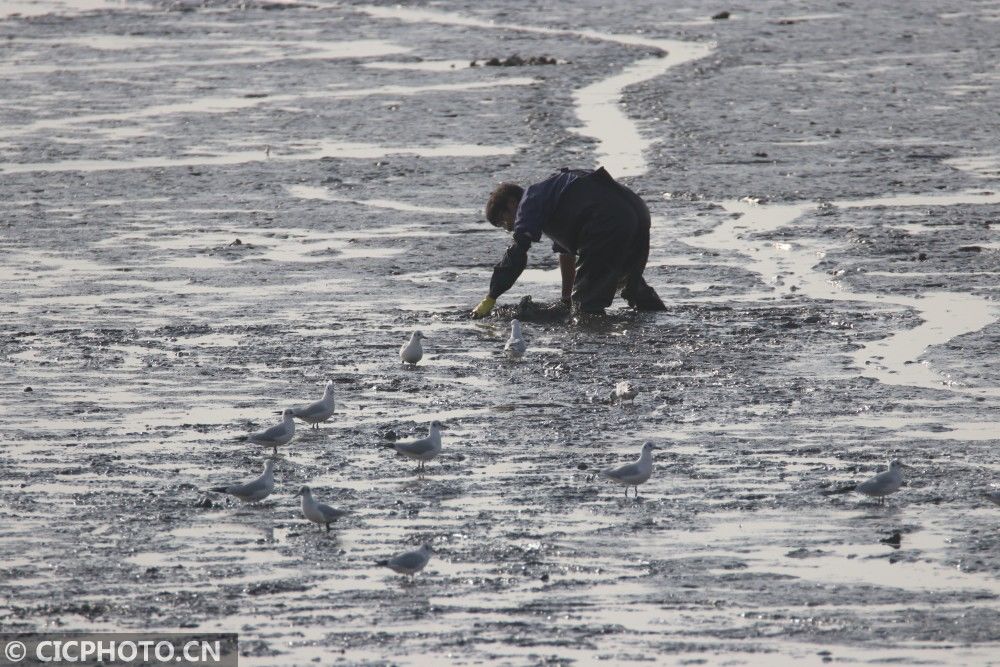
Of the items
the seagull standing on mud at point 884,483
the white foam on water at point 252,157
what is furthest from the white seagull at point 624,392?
the white foam on water at point 252,157

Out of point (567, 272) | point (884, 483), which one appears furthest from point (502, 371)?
point (884, 483)

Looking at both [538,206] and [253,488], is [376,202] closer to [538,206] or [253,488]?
[538,206]

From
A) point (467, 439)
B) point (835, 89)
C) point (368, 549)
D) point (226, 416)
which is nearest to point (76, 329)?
point (226, 416)

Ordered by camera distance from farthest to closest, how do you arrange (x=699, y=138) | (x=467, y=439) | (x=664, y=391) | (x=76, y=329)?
(x=699, y=138)
(x=76, y=329)
(x=664, y=391)
(x=467, y=439)

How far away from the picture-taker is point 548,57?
1065 inches

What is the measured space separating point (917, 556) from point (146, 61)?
22655mm

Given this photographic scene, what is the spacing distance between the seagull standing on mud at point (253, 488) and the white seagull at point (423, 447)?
78cm

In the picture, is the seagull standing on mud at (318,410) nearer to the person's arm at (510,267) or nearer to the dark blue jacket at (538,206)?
the person's arm at (510,267)

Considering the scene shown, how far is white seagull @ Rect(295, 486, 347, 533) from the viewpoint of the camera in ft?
26.9

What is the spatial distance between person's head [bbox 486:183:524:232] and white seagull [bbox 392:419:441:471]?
395 centimetres

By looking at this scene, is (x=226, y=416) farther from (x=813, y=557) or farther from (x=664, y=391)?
(x=813, y=557)

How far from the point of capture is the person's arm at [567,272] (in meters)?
13.3

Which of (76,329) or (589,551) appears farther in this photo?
(76,329)

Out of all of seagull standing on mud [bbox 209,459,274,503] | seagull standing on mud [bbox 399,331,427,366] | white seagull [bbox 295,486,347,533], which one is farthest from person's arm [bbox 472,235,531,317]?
white seagull [bbox 295,486,347,533]
